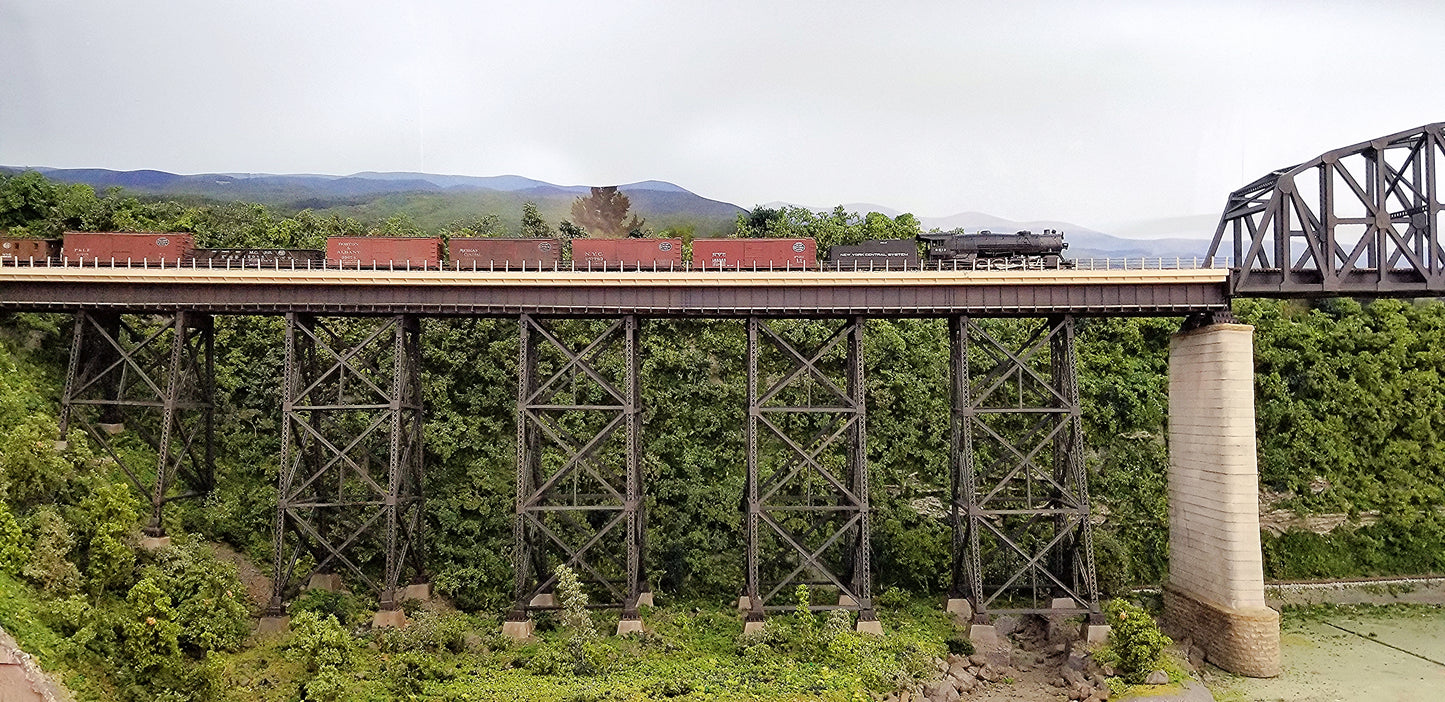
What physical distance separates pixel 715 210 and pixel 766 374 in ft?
96.6

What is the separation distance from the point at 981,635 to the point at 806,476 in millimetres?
6954

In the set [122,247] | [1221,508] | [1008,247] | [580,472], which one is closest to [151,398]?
[122,247]

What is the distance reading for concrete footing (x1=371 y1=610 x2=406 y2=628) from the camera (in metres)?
20.4

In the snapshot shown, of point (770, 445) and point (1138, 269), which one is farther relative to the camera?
point (770, 445)

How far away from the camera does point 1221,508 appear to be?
21031 mm

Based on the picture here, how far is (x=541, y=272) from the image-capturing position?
20.7 meters

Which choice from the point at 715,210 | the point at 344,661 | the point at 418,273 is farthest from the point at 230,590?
the point at 715,210

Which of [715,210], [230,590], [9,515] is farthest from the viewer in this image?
[715,210]

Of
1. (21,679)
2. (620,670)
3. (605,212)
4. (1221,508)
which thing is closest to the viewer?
(21,679)

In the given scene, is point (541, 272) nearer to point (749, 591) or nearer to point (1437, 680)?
point (749, 591)

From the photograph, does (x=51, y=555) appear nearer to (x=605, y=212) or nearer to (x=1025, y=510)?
(x=1025, y=510)

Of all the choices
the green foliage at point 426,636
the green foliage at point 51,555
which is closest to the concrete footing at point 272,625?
the green foliage at point 426,636

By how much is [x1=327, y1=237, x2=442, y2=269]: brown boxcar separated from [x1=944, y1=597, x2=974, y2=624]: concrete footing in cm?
1685

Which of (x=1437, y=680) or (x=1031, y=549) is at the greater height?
(x=1031, y=549)
